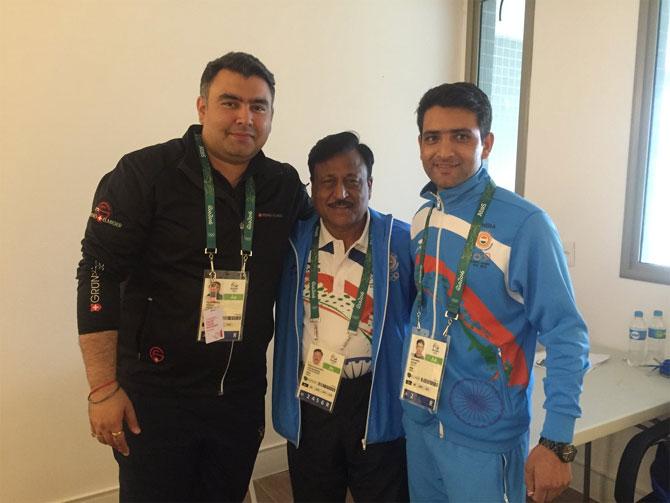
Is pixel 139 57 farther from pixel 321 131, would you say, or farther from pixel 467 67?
pixel 467 67

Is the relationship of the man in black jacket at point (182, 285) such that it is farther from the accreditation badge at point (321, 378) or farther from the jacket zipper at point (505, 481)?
the jacket zipper at point (505, 481)

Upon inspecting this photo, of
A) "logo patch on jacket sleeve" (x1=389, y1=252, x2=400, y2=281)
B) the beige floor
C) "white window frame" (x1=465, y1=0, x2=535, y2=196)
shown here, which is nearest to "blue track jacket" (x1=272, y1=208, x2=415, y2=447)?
"logo patch on jacket sleeve" (x1=389, y1=252, x2=400, y2=281)

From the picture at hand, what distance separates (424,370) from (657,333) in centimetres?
155

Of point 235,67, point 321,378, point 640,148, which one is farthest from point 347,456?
point 640,148

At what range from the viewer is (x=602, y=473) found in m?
2.62

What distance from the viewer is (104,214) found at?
1445mm

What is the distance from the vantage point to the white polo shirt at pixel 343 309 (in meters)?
1.57

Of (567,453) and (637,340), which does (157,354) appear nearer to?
(567,453)

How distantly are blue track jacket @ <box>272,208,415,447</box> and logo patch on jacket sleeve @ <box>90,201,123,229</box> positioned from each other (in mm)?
546

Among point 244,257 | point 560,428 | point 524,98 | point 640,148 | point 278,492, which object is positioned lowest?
point 278,492

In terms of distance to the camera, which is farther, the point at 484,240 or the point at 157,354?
the point at 157,354

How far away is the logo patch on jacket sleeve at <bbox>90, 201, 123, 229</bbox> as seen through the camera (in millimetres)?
1439

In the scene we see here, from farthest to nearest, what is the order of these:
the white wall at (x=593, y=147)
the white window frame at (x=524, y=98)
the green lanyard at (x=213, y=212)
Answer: the white window frame at (x=524, y=98) → the white wall at (x=593, y=147) → the green lanyard at (x=213, y=212)

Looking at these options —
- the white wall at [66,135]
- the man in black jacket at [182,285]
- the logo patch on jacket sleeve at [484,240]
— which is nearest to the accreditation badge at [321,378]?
the man in black jacket at [182,285]
